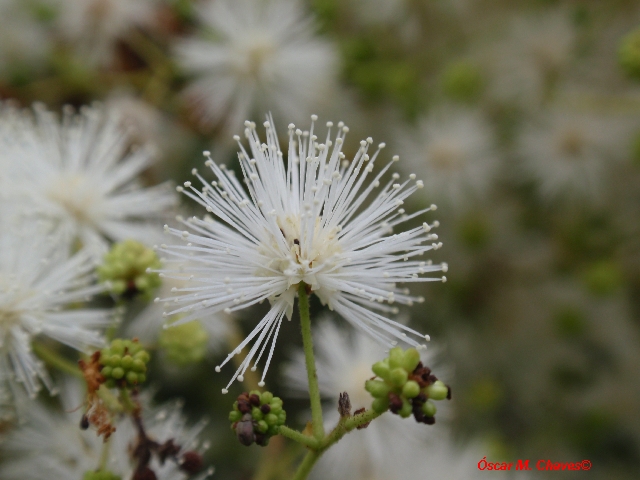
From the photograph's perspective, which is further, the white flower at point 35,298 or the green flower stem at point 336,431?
the white flower at point 35,298

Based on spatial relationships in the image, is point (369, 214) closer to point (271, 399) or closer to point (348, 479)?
point (271, 399)

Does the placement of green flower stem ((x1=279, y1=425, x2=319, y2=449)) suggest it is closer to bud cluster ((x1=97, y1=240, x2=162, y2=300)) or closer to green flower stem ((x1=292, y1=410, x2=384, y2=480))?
green flower stem ((x1=292, y1=410, x2=384, y2=480))

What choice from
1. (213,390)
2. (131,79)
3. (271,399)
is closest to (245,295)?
(271,399)

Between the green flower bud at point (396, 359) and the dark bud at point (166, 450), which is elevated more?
the green flower bud at point (396, 359)

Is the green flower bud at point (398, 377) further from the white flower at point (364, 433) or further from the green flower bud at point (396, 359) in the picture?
the white flower at point (364, 433)

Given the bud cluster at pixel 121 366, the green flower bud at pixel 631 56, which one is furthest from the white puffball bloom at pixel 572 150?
the bud cluster at pixel 121 366

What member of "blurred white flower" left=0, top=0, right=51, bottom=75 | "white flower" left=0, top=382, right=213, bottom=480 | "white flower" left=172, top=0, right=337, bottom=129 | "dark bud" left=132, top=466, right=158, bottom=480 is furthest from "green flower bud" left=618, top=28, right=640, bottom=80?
"blurred white flower" left=0, top=0, right=51, bottom=75

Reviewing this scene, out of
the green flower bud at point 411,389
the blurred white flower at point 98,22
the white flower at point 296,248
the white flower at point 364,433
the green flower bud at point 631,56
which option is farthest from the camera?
the blurred white flower at point 98,22

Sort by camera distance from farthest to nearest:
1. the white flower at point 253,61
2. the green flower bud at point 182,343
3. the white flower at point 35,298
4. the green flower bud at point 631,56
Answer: the white flower at point 253,61, the green flower bud at point 631,56, the green flower bud at point 182,343, the white flower at point 35,298

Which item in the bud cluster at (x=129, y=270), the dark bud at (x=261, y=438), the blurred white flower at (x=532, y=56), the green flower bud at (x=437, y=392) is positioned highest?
the blurred white flower at (x=532, y=56)
